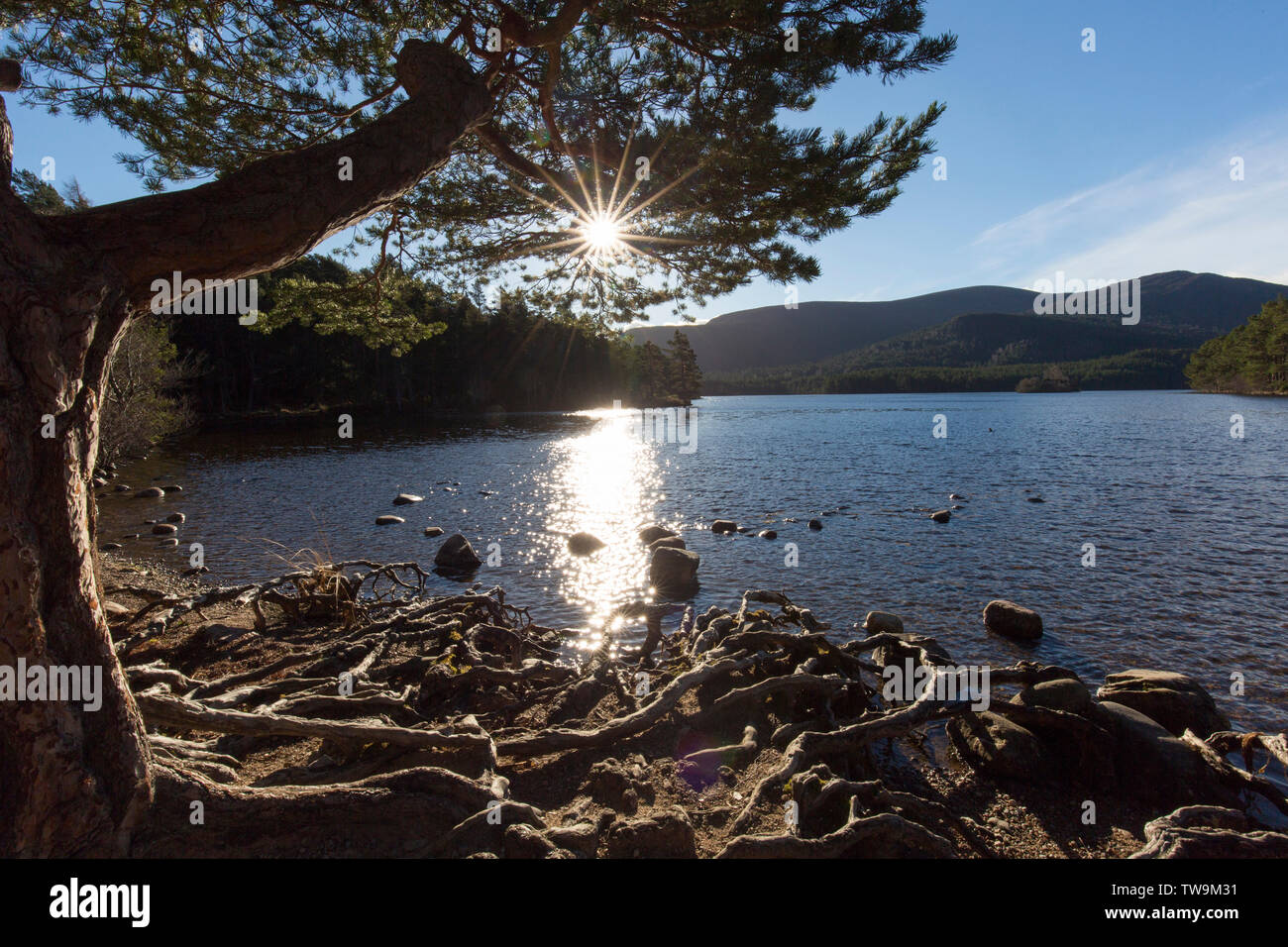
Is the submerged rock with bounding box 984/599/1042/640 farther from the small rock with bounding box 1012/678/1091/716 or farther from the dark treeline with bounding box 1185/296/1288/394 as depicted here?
the dark treeline with bounding box 1185/296/1288/394

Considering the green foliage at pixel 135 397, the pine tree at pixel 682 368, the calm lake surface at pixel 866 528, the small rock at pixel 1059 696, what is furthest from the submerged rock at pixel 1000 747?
the pine tree at pixel 682 368

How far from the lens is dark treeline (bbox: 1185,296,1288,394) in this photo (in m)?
97.1

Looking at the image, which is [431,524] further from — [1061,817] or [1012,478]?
[1012,478]

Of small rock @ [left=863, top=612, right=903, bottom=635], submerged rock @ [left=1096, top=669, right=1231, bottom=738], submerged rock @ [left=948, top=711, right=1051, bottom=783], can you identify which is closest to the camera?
submerged rock @ [left=948, top=711, right=1051, bottom=783]

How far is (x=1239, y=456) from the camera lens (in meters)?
35.1

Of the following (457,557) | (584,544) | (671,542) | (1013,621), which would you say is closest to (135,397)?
(457,557)

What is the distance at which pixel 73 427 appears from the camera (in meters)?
2.91

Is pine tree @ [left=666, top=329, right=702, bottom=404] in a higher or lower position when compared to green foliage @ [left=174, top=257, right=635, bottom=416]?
higher

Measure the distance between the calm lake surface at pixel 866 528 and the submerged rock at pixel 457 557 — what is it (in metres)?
0.66

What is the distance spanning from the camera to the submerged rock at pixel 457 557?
15.9m

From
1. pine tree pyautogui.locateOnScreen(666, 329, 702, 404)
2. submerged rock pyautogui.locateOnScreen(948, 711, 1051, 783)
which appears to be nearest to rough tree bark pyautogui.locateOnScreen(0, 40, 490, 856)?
submerged rock pyautogui.locateOnScreen(948, 711, 1051, 783)

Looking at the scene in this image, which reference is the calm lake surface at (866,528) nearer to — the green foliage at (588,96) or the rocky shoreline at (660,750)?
the rocky shoreline at (660,750)

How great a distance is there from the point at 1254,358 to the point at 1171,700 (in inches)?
5685

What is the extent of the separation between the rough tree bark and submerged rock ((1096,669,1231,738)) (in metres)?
10.8
